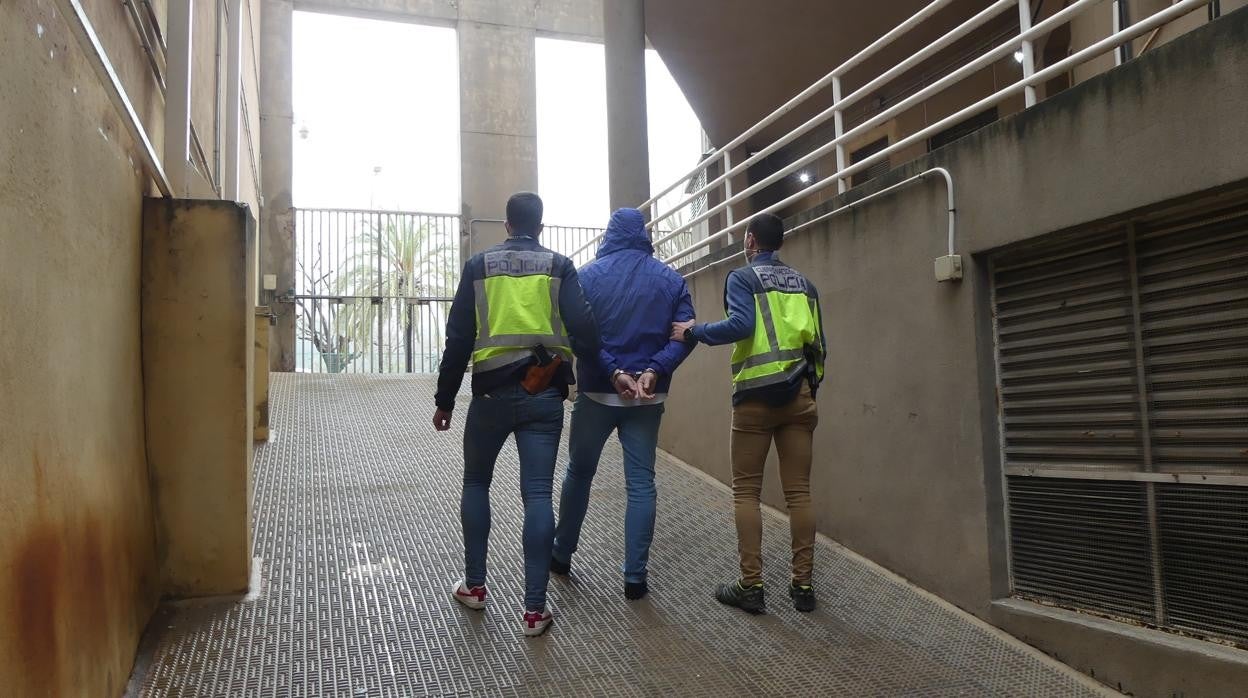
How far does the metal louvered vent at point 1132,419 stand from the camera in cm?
297

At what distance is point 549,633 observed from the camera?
3559 mm

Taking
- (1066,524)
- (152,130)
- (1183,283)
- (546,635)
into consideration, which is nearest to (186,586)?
(546,635)

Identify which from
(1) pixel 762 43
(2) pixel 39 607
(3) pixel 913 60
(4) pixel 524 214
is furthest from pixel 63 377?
(1) pixel 762 43

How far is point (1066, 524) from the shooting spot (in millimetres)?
3547

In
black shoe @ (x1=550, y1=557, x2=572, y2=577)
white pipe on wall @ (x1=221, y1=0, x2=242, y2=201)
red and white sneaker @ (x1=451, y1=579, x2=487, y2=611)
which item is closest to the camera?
red and white sneaker @ (x1=451, y1=579, x2=487, y2=611)

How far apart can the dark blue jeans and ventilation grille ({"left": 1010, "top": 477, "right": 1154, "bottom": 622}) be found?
6.75 ft

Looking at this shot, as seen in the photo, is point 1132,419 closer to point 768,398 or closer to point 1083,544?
point 1083,544

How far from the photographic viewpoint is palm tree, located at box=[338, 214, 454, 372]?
15.0 metres

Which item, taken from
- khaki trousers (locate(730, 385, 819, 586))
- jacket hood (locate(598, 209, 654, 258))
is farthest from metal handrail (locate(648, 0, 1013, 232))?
khaki trousers (locate(730, 385, 819, 586))

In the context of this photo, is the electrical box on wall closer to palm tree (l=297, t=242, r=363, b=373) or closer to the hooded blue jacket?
the hooded blue jacket

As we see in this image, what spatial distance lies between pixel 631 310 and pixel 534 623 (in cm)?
145

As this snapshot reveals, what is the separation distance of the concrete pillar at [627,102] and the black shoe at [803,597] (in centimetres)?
640

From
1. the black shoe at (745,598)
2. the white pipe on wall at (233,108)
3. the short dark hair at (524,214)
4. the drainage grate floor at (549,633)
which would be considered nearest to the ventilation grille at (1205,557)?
the drainage grate floor at (549,633)

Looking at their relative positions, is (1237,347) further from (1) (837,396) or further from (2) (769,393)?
(1) (837,396)
